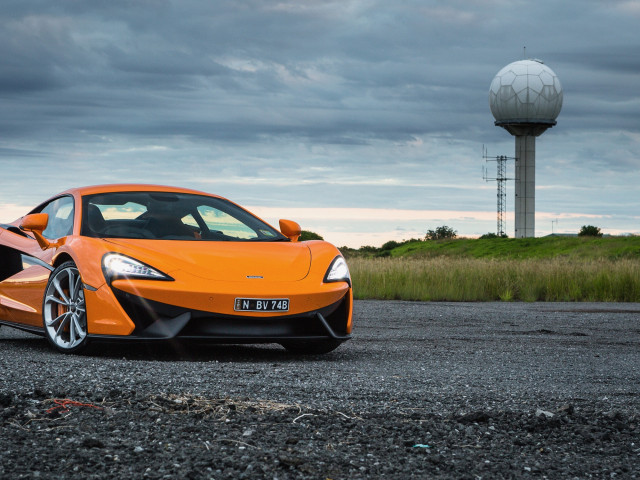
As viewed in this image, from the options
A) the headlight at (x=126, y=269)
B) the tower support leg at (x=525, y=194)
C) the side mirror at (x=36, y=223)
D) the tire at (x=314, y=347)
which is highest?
the tower support leg at (x=525, y=194)

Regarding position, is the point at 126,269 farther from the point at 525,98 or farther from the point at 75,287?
the point at 525,98

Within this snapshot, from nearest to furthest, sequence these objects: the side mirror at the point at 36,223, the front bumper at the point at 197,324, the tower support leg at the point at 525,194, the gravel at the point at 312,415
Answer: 1. the gravel at the point at 312,415
2. the front bumper at the point at 197,324
3. the side mirror at the point at 36,223
4. the tower support leg at the point at 525,194

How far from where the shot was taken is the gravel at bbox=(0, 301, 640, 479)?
364 cm

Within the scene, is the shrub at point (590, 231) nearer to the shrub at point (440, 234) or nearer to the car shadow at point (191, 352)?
the shrub at point (440, 234)

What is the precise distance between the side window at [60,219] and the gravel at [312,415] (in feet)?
3.39

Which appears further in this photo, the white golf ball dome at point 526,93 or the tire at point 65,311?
the white golf ball dome at point 526,93

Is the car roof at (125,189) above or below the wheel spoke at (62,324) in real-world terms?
above

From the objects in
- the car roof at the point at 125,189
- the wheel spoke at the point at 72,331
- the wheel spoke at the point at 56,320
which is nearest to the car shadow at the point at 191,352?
the wheel spoke at the point at 72,331

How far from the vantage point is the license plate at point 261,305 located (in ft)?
21.8

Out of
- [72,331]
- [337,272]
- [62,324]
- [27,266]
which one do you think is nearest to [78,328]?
[72,331]

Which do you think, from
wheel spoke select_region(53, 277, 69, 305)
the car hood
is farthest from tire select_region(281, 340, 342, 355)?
wheel spoke select_region(53, 277, 69, 305)

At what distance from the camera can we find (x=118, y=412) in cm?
444

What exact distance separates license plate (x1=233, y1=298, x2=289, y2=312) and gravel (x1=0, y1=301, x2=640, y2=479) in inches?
16.7

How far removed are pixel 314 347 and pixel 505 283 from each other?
40.5 feet
